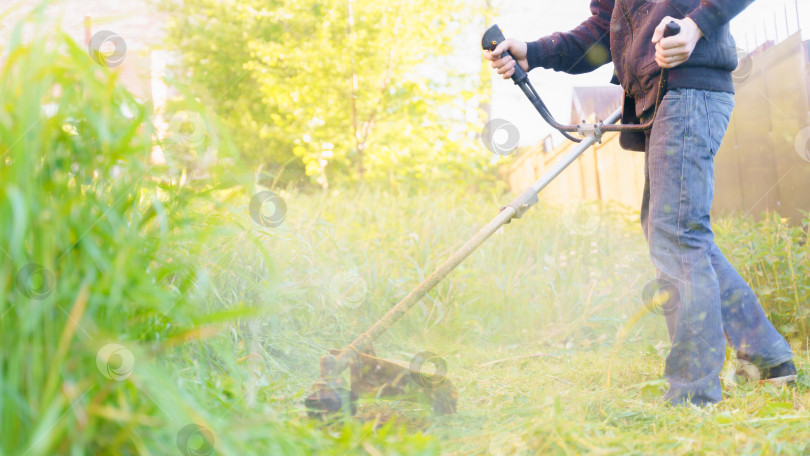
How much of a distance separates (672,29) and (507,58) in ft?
1.73

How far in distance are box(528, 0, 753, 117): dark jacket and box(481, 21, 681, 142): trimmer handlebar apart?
4 cm

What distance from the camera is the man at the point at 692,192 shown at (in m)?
1.69

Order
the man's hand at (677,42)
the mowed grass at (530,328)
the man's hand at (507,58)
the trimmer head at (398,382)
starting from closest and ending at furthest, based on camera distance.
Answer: the mowed grass at (530,328)
the trimmer head at (398,382)
the man's hand at (677,42)
the man's hand at (507,58)

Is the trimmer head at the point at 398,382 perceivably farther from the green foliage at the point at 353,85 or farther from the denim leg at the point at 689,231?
the green foliage at the point at 353,85

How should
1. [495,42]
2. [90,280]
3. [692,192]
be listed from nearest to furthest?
[90,280] < [692,192] < [495,42]

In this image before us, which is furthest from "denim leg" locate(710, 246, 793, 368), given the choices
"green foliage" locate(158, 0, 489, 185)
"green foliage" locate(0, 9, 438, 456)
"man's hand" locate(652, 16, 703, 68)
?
"green foliage" locate(158, 0, 489, 185)

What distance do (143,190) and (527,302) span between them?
241 centimetres

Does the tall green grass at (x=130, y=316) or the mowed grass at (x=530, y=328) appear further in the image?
the mowed grass at (x=530, y=328)

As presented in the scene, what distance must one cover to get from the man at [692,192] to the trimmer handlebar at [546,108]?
0.02 m

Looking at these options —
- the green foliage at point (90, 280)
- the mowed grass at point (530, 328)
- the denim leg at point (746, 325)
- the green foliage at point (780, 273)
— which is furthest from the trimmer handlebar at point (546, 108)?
the green foliage at point (90, 280)

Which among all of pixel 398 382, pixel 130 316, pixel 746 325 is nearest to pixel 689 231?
pixel 746 325

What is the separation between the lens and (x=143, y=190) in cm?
98

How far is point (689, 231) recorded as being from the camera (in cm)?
175

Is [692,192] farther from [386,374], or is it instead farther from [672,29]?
[386,374]
